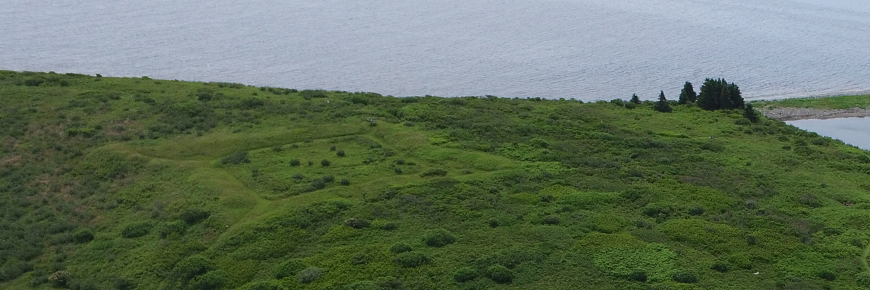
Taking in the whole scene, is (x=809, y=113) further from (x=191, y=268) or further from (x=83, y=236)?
(x=83, y=236)

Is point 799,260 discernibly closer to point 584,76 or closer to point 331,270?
point 331,270

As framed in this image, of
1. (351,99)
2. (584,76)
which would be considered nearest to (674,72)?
(584,76)

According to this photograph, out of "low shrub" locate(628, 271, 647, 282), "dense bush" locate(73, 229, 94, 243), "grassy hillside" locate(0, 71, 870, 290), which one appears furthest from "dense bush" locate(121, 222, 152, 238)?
"low shrub" locate(628, 271, 647, 282)

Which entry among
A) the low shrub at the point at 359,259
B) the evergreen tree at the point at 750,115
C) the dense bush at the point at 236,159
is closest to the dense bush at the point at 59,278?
the low shrub at the point at 359,259

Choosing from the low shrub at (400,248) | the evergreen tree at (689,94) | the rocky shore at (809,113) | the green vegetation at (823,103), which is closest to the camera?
the low shrub at (400,248)

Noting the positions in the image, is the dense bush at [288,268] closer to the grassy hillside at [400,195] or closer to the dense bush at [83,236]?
the grassy hillside at [400,195]

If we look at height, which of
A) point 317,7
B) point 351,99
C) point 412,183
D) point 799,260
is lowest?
point 799,260
